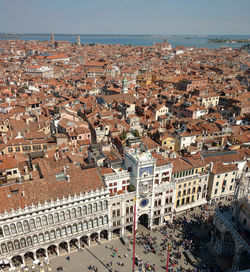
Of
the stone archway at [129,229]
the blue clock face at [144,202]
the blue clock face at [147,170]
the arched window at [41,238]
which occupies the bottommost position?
the stone archway at [129,229]

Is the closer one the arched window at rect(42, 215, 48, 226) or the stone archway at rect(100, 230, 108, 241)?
the arched window at rect(42, 215, 48, 226)

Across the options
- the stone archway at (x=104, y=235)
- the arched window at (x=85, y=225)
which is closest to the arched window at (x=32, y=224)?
the arched window at (x=85, y=225)

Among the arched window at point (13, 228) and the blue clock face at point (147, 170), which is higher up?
the blue clock face at point (147, 170)

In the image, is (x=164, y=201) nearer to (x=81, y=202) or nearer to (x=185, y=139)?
(x=81, y=202)

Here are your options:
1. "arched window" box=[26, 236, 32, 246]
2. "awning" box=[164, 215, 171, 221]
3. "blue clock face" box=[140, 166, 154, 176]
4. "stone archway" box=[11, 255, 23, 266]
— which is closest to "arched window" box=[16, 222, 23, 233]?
"arched window" box=[26, 236, 32, 246]

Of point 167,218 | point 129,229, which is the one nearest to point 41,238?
point 129,229

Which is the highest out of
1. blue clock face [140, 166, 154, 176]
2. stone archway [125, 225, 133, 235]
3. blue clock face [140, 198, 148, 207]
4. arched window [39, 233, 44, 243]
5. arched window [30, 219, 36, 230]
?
blue clock face [140, 166, 154, 176]

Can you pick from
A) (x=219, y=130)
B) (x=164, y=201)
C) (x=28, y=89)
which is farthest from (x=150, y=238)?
(x=28, y=89)

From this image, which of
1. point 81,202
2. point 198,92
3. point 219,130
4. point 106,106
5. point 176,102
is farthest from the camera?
point 198,92

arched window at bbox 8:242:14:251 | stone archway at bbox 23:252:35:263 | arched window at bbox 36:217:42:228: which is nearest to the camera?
arched window at bbox 8:242:14:251

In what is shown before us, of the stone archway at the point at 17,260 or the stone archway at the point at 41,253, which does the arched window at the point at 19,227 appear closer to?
the stone archway at the point at 17,260

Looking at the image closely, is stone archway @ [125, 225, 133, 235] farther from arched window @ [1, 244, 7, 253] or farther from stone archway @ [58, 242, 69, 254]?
arched window @ [1, 244, 7, 253]
